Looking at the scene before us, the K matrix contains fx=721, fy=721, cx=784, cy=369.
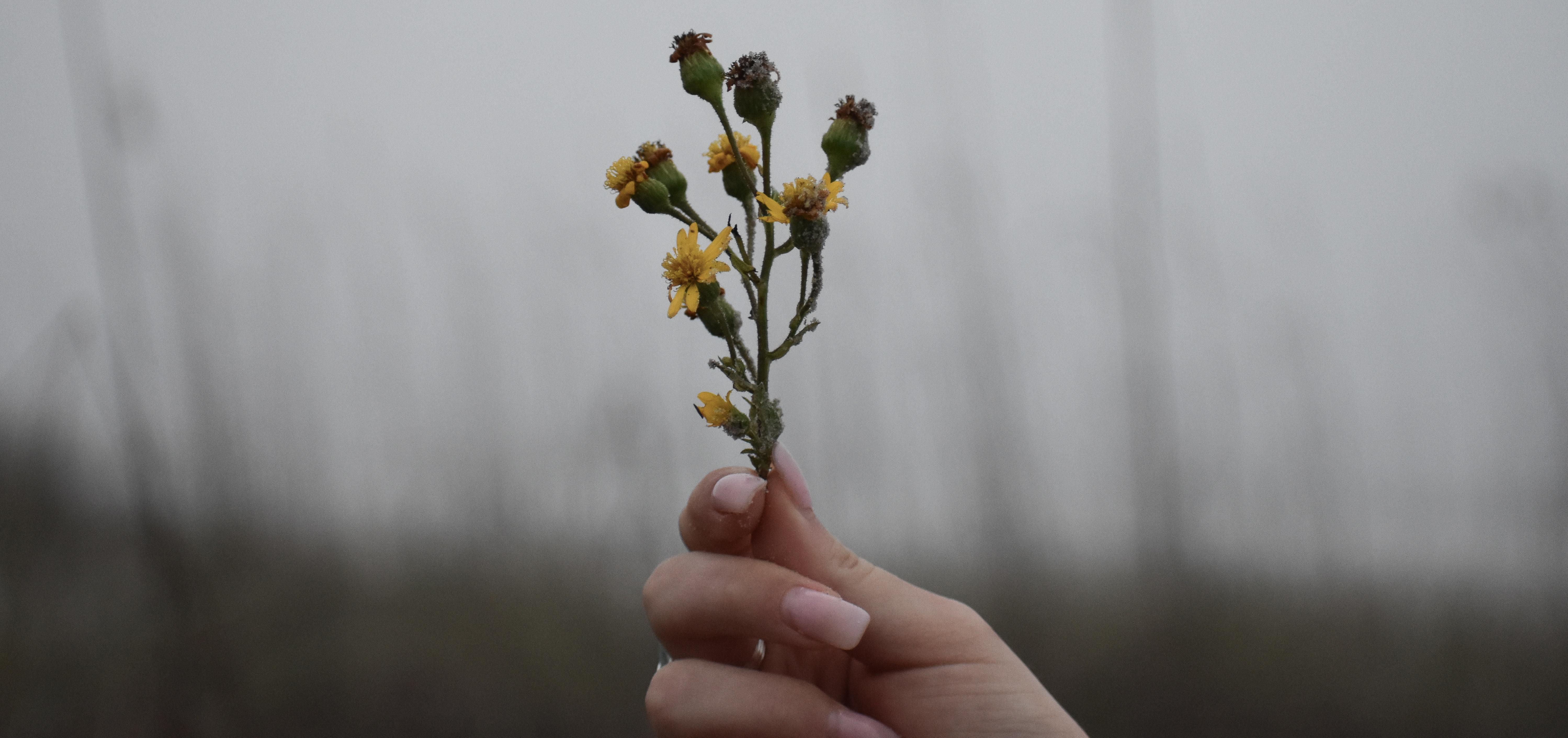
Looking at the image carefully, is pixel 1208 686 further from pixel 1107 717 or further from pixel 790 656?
pixel 790 656

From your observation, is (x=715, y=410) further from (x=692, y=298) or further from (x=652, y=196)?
(x=652, y=196)

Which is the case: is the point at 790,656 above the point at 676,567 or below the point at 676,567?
below

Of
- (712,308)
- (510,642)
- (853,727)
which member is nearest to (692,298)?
(712,308)

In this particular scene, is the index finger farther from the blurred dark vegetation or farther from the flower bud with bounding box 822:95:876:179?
the blurred dark vegetation

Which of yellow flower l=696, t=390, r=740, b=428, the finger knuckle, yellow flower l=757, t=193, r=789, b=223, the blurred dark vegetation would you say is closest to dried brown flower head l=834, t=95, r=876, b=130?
yellow flower l=757, t=193, r=789, b=223

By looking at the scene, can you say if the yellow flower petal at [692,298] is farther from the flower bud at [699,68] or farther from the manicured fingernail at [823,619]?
the manicured fingernail at [823,619]

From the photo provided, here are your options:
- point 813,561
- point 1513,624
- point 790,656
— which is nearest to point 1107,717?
point 1513,624

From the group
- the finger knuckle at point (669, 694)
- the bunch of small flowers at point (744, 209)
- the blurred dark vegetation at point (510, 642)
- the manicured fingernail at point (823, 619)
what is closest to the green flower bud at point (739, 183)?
the bunch of small flowers at point (744, 209)
